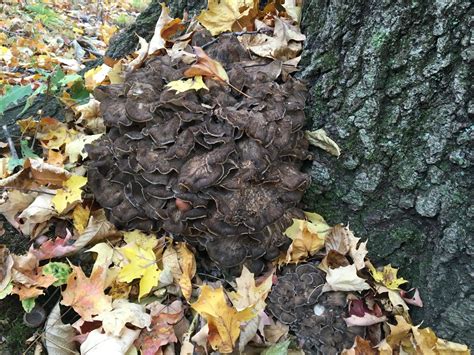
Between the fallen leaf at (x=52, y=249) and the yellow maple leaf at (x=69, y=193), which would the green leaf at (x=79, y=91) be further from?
the fallen leaf at (x=52, y=249)

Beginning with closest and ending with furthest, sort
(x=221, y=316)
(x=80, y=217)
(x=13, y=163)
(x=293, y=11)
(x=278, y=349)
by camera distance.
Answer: (x=221, y=316)
(x=278, y=349)
(x=80, y=217)
(x=13, y=163)
(x=293, y=11)

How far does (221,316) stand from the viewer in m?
2.09

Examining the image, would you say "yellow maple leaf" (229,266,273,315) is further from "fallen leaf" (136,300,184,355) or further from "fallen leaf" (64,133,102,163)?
"fallen leaf" (64,133,102,163)

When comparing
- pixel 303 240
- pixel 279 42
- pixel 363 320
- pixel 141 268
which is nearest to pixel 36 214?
pixel 141 268

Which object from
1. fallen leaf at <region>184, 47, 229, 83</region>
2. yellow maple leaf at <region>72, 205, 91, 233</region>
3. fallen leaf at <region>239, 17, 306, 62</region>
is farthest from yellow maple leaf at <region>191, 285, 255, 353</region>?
fallen leaf at <region>239, 17, 306, 62</region>

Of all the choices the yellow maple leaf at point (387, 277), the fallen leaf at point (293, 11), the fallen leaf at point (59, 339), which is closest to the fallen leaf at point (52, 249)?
the fallen leaf at point (59, 339)

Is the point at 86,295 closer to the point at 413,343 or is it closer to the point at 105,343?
the point at 105,343

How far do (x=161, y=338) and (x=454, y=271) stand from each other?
162 centimetres

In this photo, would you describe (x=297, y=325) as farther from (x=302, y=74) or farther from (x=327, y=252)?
(x=302, y=74)

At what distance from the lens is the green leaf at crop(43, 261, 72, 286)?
7.85ft

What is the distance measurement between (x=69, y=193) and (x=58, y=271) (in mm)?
534

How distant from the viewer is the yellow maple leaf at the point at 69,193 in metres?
2.67

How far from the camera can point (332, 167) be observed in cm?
270

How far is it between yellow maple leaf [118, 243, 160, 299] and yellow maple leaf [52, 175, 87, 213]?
472 mm
